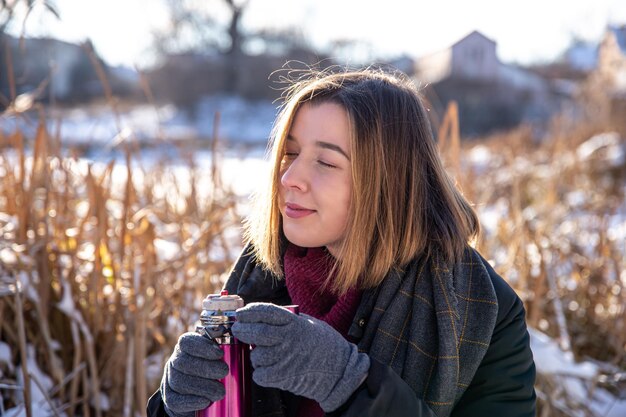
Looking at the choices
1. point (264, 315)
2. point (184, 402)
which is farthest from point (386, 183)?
point (184, 402)

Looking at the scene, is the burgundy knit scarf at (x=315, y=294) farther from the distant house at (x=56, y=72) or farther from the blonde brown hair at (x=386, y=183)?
the distant house at (x=56, y=72)

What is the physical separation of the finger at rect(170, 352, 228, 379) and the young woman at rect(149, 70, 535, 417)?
0.17 metres

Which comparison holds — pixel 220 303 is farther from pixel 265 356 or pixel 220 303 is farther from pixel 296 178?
pixel 296 178

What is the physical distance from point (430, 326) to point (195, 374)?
1.52 feet

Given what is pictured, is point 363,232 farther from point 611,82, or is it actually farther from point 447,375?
point 611,82

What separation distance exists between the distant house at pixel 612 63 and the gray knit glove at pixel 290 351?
5725mm

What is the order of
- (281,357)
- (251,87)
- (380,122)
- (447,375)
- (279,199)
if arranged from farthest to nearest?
(251,87), (279,199), (380,122), (447,375), (281,357)

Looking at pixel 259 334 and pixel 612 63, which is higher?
pixel 612 63

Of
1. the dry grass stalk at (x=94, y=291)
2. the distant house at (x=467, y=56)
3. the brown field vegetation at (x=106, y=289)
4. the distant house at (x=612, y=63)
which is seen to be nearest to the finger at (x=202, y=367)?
the brown field vegetation at (x=106, y=289)

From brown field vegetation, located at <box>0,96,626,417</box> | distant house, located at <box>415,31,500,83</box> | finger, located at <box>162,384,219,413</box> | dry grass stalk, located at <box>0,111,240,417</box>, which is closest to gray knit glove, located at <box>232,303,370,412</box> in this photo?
finger, located at <box>162,384,219,413</box>

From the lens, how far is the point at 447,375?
134 cm

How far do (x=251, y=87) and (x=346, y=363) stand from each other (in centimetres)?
2353

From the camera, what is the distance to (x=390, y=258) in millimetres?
1428

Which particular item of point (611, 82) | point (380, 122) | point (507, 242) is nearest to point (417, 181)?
point (380, 122)
